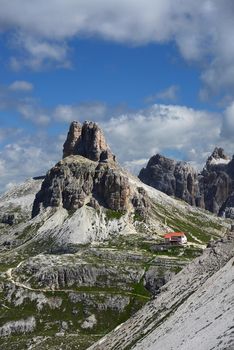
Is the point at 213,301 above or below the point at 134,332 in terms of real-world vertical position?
above

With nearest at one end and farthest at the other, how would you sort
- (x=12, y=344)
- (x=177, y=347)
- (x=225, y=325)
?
(x=225, y=325)
(x=177, y=347)
(x=12, y=344)

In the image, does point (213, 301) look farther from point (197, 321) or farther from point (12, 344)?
point (12, 344)

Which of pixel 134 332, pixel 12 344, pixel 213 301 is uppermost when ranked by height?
pixel 213 301

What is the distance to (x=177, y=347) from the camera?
65.2m

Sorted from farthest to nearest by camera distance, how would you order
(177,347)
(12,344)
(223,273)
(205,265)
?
1. (12,344)
2. (205,265)
3. (223,273)
4. (177,347)

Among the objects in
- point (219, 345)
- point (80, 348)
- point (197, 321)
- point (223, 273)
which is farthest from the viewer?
point (80, 348)

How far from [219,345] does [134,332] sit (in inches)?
1173

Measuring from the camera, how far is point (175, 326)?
7412 centimetres

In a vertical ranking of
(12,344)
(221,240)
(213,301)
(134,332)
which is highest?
(221,240)

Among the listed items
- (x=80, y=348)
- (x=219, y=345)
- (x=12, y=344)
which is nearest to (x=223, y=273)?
(x=219, y=345)

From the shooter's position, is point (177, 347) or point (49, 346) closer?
point (177, 347)

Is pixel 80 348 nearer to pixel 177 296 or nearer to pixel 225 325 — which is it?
pixel 177 296

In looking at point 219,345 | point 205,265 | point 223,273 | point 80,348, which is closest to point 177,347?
point 219,345

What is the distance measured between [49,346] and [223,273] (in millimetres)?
99545
